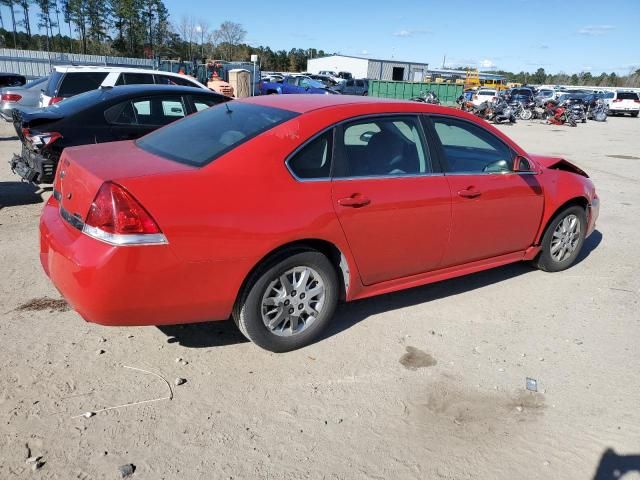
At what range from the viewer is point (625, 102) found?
121 ft

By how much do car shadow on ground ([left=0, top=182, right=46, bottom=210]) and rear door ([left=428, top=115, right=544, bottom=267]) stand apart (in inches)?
214

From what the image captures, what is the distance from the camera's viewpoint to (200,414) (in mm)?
2850

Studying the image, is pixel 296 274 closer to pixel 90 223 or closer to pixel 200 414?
pixel 200 414

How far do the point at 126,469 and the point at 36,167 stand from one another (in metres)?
4.87

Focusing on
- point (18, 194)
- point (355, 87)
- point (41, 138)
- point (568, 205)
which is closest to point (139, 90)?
point (41, 138)

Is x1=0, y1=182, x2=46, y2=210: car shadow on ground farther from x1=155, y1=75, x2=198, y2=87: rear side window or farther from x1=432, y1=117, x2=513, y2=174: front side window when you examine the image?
x1=432, y1=117, x2=513, y2=174: front side window

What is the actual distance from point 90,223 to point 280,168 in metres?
1.14

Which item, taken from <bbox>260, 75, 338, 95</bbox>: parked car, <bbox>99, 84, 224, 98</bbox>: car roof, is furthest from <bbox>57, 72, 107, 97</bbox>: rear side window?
<bbox>260, 75, 338, 95</bbox>: parked car

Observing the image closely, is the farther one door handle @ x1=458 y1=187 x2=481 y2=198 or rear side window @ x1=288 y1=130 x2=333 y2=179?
door handle @ x1=458 y1=187 x2=481 y2=198

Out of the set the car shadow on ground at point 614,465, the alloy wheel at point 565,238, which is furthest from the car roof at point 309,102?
the car shadow on ground at point 614,465

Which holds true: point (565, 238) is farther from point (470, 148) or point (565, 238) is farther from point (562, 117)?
point (562, 117)

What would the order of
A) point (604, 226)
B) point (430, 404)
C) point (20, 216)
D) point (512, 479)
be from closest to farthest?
1. point (512, 479)
2. point (430, 404)
3. point (20, 216)
4. point (604, 226)

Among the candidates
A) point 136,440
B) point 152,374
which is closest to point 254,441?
point 136,440

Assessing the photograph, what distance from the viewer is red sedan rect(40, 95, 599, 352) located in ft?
9.22
